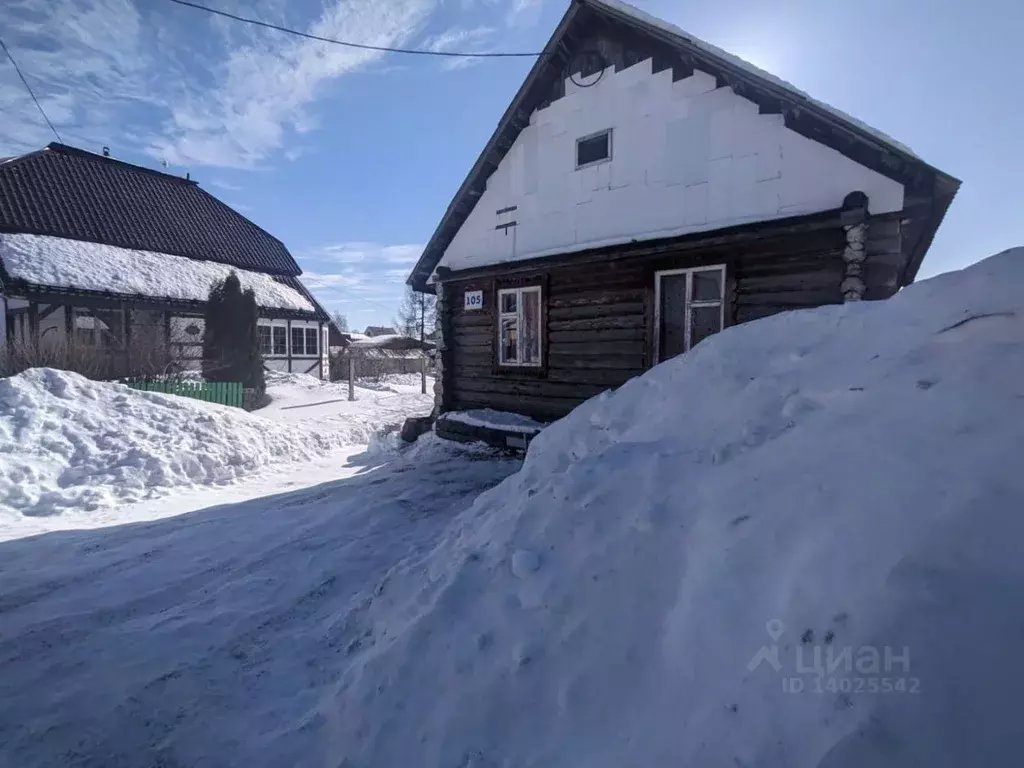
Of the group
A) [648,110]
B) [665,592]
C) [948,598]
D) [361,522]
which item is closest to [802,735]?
[948,598]

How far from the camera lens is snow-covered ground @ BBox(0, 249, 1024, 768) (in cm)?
154

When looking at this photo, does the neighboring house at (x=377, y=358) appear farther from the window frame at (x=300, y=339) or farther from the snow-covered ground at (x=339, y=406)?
the window frame at (x=300, y=339)

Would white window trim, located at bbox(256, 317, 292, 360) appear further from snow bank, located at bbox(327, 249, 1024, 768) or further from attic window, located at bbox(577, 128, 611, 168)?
snow bank, located at bbox(327, 249, 1024, 768)

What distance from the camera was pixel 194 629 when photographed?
362cm

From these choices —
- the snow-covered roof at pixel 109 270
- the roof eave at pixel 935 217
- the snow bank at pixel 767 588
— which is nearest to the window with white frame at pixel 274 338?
the snow-covered roof at pixel 109 270

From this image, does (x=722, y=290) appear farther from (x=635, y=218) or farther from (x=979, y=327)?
(x=979, y=327)

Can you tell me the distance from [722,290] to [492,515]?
4831mm

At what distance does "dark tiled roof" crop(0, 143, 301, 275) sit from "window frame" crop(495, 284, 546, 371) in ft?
61.7

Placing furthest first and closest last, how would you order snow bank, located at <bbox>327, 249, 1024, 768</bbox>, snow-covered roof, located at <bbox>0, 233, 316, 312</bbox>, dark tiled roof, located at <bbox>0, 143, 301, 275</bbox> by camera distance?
dark tiled roof, located at <bbox>0, 143, 301, 275</bbox>, snow-covered roof, located at <bbox>0, 233, 316, 312</bbox>, snow bank, located at <bbox>327, 249, 1024, 768</bbox>

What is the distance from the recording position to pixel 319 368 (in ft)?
79.7

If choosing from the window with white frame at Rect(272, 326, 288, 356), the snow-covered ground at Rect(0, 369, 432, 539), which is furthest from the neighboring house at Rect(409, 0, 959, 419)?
the window with white frame at Rect(272, 326, 288, 356)

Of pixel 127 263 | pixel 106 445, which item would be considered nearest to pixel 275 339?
pixel 127 263

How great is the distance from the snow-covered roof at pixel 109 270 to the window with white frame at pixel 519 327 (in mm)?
14328

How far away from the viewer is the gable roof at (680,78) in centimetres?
533
